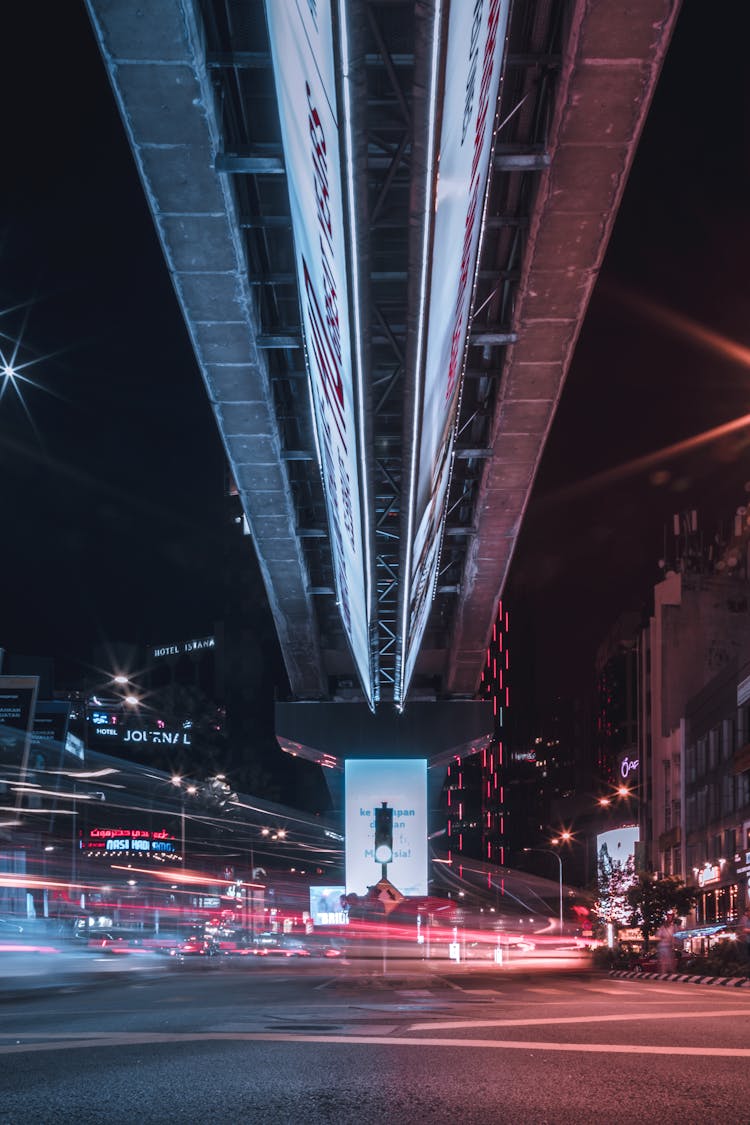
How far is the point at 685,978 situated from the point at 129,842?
8932 cm

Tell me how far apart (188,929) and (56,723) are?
17.6 meters

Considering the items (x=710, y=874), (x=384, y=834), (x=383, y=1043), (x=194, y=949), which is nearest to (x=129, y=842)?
(x=194, y=949)

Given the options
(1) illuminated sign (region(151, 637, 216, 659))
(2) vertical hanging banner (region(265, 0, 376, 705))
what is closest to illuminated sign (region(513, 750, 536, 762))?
(1) illuminated sign (region(151, 637, 216, 659))

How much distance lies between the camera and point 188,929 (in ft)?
273

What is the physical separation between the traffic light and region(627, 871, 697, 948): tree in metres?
11.7

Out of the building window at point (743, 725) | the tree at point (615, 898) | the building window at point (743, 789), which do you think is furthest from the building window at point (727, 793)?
the tree at point (615, 898)

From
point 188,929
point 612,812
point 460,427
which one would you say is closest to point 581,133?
point 460,427

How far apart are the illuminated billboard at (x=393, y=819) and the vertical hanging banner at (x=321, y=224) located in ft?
79.6

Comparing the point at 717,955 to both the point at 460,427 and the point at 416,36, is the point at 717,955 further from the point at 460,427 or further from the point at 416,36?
the point at 416,36

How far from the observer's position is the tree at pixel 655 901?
48.2 m

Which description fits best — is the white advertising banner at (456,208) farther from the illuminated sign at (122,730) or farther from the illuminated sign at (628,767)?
the illuminated sign at (122,730)

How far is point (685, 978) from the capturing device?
30297mm

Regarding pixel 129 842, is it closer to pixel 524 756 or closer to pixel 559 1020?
pixel 524 756

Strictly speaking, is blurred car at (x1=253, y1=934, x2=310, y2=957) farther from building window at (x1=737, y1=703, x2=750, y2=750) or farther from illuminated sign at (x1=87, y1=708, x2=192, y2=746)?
illuminated sign at (x1=87, y1=708, x2=192, y2=746)
